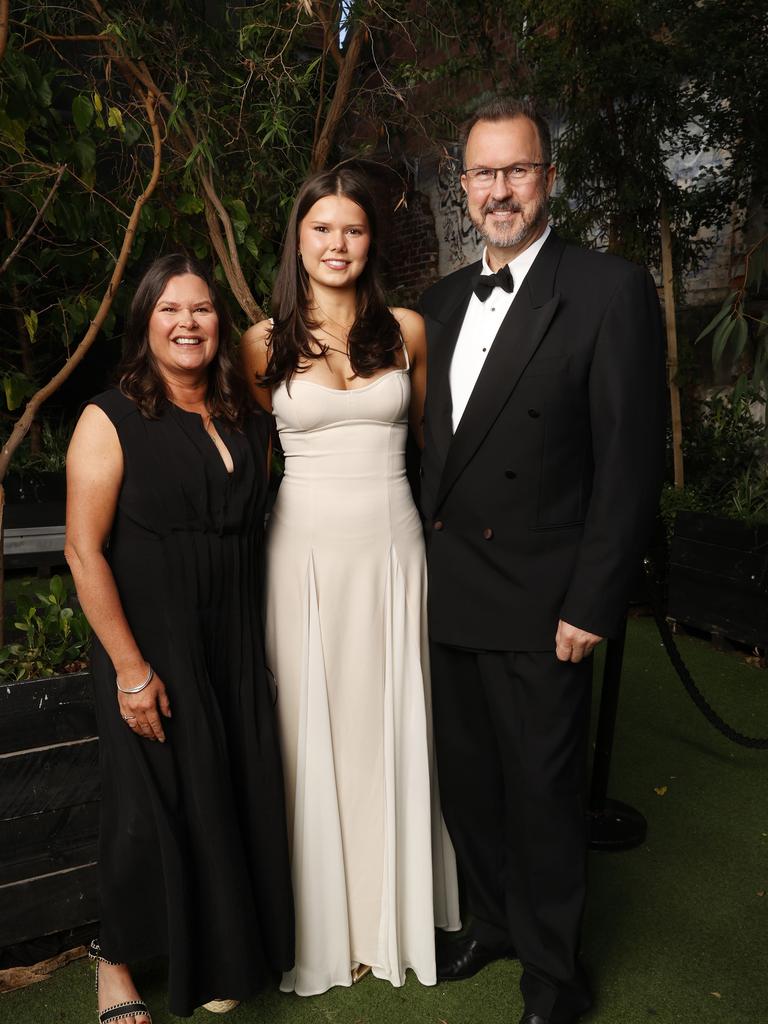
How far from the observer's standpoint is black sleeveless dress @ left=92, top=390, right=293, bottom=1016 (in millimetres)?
1926

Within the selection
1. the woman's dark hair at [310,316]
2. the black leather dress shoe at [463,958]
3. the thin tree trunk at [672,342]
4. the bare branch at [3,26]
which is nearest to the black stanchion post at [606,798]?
the black leather dress shoe at [463,958]

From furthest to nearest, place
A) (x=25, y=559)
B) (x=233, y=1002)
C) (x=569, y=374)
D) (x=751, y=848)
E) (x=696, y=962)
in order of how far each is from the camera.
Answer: (x=25, y=559) → (x=751, y=848) → (x=696, y=962) → (x=233, y=1002) → (x=569, y=374)

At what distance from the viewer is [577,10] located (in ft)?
15.4

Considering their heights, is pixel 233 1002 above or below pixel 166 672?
below

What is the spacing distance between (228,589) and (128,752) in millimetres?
413

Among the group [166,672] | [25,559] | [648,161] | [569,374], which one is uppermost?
[648,161]

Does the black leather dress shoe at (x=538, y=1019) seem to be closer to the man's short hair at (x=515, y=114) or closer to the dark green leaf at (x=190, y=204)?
the man's short hair at (x=515, y=114)

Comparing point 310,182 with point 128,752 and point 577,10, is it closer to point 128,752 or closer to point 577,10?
point 128,752

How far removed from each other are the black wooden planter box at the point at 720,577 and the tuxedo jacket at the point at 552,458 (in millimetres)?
2920

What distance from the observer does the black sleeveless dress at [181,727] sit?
1.93 m

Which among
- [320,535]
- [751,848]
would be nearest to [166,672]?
[320,535]

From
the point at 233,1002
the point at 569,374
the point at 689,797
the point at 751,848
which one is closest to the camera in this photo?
the point at 569,374

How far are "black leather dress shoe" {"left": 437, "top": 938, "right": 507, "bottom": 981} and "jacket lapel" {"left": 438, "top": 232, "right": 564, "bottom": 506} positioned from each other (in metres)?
1.24

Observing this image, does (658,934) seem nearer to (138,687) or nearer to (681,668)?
(681,668)
